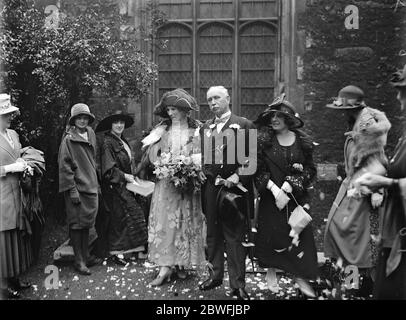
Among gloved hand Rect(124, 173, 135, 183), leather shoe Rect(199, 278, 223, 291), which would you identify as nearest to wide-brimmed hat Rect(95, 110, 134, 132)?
gloved hand Rect(124, 173, 135, 183)

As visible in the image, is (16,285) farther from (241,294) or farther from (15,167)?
(241,294)

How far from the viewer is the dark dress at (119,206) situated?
5.76m

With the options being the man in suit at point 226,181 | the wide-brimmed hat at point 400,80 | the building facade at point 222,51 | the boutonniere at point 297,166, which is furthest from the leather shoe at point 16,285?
the wide-brimmed hat at point 400,80

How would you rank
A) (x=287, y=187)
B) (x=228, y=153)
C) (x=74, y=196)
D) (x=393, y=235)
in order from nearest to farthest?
(x=393, y=235), (x=287, y=187), (x=228, y=153), (x=74, y=196)

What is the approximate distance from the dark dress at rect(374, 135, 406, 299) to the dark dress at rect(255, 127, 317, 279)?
1.05 meters

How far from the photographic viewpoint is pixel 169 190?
5.02 meters

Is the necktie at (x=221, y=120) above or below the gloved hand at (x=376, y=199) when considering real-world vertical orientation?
above

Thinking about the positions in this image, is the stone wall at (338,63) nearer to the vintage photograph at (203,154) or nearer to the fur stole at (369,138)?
the vintage photograph at (203,154)

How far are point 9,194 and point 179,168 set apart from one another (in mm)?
1609

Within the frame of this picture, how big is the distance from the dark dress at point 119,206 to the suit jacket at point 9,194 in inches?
47.5

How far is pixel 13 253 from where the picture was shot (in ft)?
15.4

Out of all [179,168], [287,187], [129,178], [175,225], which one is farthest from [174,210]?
[287,187]
